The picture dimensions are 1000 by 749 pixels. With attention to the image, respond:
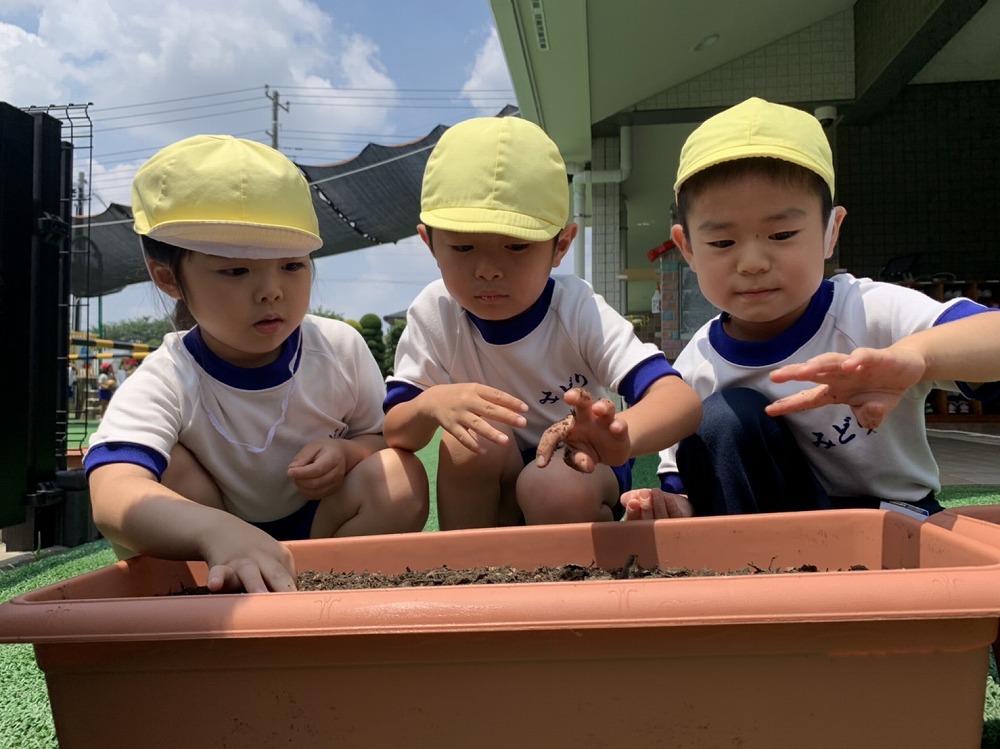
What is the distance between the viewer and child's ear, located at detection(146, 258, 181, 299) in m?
1.29

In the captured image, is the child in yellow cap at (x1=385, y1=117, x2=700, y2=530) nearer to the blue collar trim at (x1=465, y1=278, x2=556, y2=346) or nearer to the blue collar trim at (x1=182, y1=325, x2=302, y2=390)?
the blue collar trim at (x1=465, y1=278, x2=556, y2=346)

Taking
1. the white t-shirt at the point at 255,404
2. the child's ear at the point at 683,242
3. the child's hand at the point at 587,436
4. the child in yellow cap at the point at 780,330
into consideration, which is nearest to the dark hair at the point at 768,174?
the child in yellow cap at the point at 780,330

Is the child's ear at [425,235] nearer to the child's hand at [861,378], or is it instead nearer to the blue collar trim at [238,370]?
the blue collar trim at [238,370]

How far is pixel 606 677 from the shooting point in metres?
0.62

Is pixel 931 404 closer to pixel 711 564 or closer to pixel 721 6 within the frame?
pixel 721 6

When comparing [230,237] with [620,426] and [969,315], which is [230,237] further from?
[969,315]

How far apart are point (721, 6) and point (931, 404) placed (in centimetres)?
342

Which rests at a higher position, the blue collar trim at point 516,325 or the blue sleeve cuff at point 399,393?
the blue collar trim at point 516,325

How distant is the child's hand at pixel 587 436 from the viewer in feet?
2.94

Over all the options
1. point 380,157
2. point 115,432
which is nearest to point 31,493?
point 115,432

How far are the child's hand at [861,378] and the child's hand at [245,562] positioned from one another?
61 cm

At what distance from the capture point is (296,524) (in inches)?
56.5

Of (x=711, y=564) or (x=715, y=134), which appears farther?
(x=715, y=134)

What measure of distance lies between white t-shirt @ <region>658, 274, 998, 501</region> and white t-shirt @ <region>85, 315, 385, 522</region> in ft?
2.43
